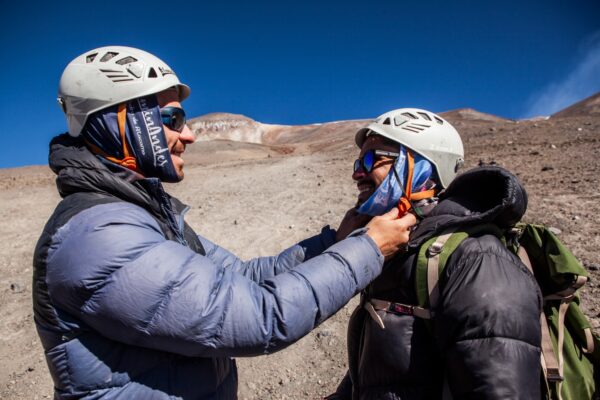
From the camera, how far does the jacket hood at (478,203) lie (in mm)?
2035

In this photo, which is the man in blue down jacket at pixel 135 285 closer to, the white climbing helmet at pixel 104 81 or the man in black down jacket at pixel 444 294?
the white climbing helmet at pixel 104 81

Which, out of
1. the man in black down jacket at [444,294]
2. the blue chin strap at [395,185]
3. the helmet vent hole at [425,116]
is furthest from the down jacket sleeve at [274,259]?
the helmet vent hole at [425,116]

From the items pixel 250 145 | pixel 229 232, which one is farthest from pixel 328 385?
pixel 250 145

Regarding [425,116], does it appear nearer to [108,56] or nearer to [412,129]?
[412,129]

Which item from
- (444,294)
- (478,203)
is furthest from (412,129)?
(444,294)

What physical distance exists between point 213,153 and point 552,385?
105 ft

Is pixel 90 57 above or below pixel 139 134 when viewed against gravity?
above

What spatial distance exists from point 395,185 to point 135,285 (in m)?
1.67

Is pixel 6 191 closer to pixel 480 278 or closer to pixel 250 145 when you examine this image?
pixel 480 278

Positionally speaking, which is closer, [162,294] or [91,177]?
[162,294]

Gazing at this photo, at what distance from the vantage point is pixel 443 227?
2094mm

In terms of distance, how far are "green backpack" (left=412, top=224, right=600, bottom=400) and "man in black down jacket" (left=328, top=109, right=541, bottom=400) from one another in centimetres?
6

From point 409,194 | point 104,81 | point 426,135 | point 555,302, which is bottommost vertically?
point 555,302

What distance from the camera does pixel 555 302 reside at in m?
2.06
